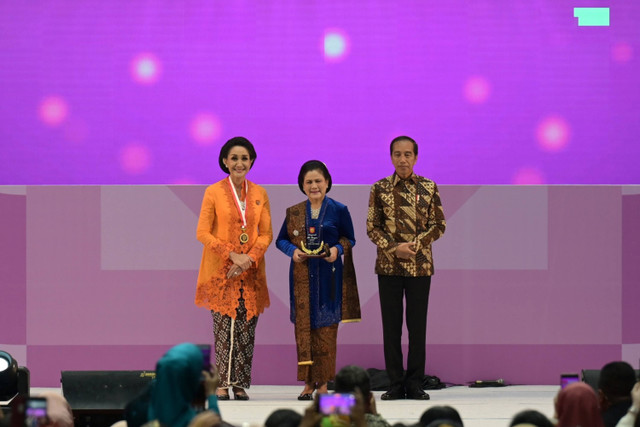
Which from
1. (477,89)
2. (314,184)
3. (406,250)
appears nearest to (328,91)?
(477,89)

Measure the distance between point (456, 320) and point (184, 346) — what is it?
3.63 meters

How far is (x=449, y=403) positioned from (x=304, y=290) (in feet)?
3.18

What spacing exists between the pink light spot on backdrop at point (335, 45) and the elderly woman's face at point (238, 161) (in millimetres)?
1122

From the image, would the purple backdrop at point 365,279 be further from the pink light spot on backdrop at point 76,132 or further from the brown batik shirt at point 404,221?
the brown batik shirt at point 404,221

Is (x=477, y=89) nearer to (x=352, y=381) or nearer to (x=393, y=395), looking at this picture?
(x=393, y=395)

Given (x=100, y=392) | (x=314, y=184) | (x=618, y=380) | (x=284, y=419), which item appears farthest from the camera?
(x=314, y=184)

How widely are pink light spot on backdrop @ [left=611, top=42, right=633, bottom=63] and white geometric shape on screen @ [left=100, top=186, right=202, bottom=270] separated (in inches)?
109

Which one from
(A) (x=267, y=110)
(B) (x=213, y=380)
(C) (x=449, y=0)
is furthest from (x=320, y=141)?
(B) (x=213, y=380)

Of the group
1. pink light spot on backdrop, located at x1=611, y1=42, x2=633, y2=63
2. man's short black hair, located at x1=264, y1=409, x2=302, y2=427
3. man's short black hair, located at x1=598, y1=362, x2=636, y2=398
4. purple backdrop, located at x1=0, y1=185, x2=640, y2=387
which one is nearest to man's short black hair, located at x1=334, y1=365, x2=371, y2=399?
man's short black hair, located at x1=264, y1=409, x2=302, y2=427

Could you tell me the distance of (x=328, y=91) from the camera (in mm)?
6656

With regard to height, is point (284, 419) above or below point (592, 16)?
below

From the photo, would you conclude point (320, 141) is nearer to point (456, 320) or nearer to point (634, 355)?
point (456, 320)

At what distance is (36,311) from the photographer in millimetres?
6469

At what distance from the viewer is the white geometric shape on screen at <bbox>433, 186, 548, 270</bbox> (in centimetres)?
650
